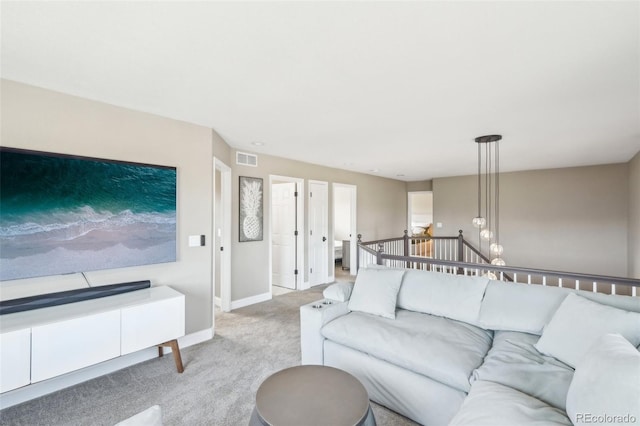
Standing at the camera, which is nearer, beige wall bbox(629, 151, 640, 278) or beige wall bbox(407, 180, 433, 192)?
beige wall bbox(629, 151, 640, 278)

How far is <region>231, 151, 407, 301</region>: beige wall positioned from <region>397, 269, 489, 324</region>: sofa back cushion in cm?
269

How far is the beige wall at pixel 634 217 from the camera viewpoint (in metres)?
4.49

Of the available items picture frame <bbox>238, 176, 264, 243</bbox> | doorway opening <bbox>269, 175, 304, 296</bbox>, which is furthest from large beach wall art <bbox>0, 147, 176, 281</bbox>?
doorway opening <bbox>269, 175, 304, 296</bbox>

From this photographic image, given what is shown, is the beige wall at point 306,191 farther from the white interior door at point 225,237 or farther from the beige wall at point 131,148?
the beige wall at point 131,148

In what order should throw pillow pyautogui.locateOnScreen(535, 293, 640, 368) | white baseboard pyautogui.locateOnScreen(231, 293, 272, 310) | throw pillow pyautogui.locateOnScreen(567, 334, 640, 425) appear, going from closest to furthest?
throw pillow pyautogui.locateOnScreen(567, 334, 640, 425) < throw pillow pyautogui.locateOnScreen(535, 293, 640, 368) < white baseboard pyautogui.locateOnScreen(231, 293, 272, 310)

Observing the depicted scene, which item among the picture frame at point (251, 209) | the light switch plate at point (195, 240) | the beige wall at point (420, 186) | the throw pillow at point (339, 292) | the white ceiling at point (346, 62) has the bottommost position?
the throw pillow at point (339, 292)

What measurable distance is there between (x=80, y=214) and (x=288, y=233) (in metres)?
3.49

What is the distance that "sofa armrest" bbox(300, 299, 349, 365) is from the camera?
2484 millimetres

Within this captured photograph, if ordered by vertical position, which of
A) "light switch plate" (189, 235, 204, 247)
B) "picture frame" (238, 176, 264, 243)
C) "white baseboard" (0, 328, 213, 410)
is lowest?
"white baseboard" (0, 328, 213, 410)

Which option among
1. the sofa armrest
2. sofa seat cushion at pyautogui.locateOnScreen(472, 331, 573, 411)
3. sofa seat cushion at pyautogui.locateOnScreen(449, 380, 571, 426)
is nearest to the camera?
sofa seat cushion at pyautogui.locateOnScreen(449, 380, 571, 426)

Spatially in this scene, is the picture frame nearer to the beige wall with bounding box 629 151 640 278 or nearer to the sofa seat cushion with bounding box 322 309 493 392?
the sofa seat cushion with bounding box 322 309 493 392

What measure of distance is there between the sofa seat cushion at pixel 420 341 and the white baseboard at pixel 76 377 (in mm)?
1853

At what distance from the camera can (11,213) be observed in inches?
83.9

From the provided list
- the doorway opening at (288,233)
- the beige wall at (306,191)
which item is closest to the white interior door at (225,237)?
the beige wall at (306,191)
